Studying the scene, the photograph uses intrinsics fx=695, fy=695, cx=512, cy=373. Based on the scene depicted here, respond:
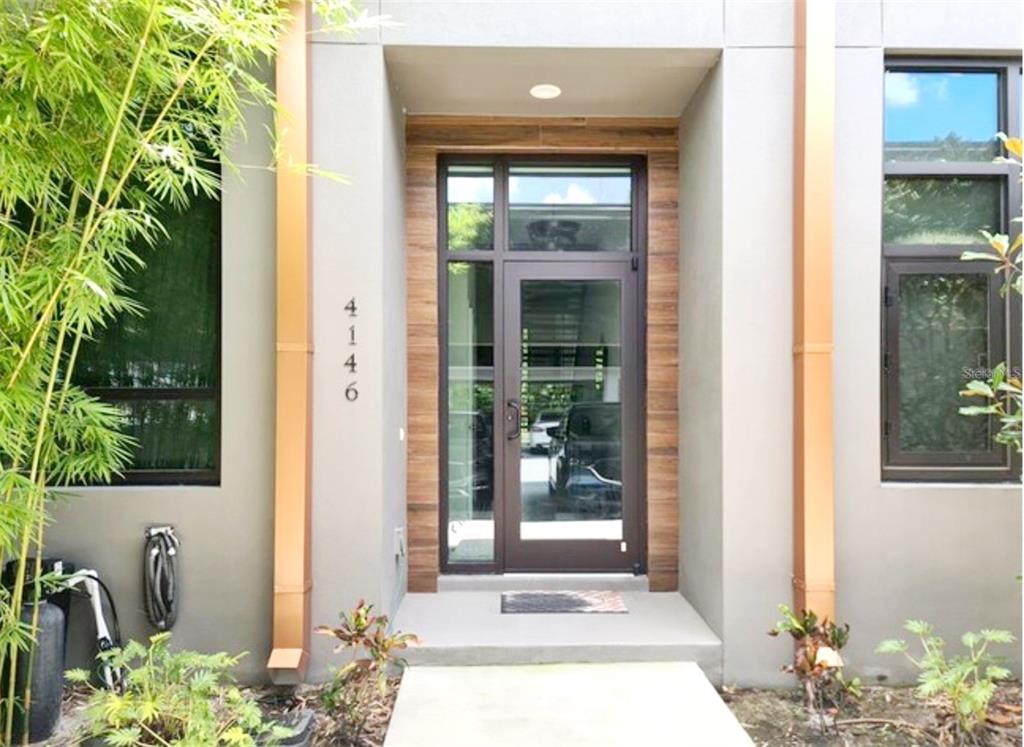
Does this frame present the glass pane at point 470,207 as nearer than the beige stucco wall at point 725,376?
No

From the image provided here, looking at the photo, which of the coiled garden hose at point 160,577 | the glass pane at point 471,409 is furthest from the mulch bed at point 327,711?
the glass pane at point 471,409

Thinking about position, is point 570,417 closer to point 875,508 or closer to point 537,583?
point 537,583

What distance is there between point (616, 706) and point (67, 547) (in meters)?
2.72

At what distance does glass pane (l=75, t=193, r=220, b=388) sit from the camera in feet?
11.6

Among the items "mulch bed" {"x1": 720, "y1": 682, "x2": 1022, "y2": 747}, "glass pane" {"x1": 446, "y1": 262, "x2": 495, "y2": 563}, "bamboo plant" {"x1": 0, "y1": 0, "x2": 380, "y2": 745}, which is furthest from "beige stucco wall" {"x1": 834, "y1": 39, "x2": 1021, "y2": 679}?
"bamboo plant" {"x1": 0, "y1": 0, "x2": 380, "y2": 745}

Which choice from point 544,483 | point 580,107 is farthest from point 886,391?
point 580,107

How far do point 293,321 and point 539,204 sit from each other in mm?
1874

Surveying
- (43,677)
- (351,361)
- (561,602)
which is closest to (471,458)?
(561,602)

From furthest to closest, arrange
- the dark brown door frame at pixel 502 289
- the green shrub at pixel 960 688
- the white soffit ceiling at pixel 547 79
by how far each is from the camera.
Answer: the dark brown door frame at pixel 502 289
the white soffit ceiling at pixel 547 79
the green shrub at pixel 960 688

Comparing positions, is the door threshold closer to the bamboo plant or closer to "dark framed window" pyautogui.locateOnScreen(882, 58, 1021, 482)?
"dark framed window" pyautogui.locateOnScreen(882, 58, 1021, 482)

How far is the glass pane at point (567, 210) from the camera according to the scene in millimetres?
4449

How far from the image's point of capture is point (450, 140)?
171 inches

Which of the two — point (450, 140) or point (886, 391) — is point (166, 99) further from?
point (886, 391)

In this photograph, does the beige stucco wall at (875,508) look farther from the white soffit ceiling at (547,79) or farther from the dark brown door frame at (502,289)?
the dark brown door frame at (502,289)
